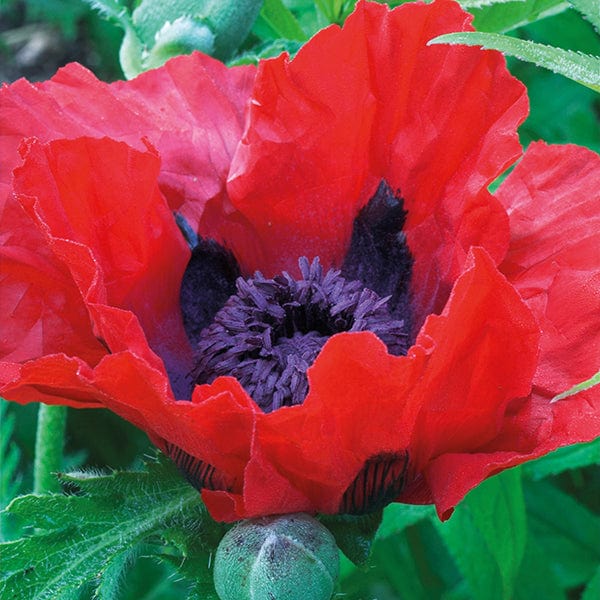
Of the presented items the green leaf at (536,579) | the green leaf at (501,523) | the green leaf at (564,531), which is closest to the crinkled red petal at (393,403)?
the green leaf at (501,523)

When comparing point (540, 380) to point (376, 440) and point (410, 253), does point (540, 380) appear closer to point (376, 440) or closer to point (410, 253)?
point (376, 440)

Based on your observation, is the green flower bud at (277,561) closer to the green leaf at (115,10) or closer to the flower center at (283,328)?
the flower center at (283,328)

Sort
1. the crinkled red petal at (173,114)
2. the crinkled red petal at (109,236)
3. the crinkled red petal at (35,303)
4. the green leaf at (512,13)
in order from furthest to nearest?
the green leaf at (512,13) < the crinkled red petal at (173,114) < the crinkled red petal at (35,303) < the crinkled red petal at (109,236)

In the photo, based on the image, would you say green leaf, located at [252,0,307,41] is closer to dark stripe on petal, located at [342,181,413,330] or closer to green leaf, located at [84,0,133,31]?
green leaf, located at [84,0,133,31]

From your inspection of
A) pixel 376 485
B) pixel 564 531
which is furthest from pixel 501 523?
pixel 376 485

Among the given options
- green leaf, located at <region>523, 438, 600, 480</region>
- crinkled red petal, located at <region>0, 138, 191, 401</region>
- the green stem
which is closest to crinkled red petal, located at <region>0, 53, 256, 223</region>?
crinkled red petal, located at <region>0, 138, 191, 401</region>

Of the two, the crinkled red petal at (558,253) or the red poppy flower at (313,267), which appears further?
the crinkled red petal at (558,253)

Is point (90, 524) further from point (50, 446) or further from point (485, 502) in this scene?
point (485, 502)
